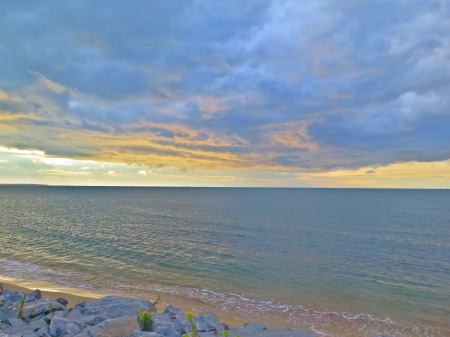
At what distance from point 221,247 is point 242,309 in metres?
18.3

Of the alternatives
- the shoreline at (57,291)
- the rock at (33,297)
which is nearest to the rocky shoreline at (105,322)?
the rock at (33,297)

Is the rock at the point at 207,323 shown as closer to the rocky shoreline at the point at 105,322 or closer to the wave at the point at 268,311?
the rocky shoreline at the point at 105,322

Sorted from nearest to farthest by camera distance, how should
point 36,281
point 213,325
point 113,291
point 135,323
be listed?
point 135,323 < point 213,325 < point 113,291 < point 36,281

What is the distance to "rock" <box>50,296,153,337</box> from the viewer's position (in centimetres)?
1289

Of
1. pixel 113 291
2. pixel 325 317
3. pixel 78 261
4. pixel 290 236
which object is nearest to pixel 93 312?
pixel 113 291

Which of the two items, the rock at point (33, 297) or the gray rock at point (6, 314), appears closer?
the gray rock at point (6, 314)

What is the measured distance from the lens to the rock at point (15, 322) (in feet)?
45.7

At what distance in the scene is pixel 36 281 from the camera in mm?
25750

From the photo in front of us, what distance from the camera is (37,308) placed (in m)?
16.6

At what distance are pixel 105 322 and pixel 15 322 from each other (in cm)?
509

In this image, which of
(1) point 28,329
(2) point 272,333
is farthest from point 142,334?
(2) point 272,333

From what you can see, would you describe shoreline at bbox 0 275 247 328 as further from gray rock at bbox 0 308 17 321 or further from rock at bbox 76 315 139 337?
rock at bbox 76 315 139 337

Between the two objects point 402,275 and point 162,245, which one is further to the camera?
point 162,245

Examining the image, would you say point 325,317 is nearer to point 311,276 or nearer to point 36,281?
point 311,276
